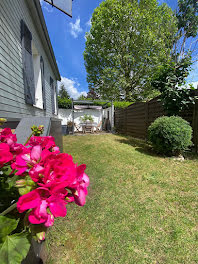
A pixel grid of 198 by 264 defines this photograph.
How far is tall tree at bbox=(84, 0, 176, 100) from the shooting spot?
33.8 ft

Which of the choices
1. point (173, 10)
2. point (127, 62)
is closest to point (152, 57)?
point (127, 62)

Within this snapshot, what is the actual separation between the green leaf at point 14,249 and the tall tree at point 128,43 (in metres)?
11.3

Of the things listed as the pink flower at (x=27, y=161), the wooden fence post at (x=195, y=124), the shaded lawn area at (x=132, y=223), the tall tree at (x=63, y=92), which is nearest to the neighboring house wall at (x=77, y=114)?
the wooden fence post at (x=195, y=124)

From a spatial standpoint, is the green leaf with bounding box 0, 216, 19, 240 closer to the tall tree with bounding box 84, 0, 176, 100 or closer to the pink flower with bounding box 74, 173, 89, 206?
the pink flower with bounding box 74, 173, 89, 206

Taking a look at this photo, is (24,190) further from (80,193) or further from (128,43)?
(128,43)

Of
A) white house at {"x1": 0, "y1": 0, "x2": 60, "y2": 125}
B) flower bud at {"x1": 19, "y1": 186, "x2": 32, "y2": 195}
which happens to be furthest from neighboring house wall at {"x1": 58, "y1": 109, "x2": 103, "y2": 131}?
flower bud at {"x1": 19, "y1": 186, "x2": 32, "y2": 195}

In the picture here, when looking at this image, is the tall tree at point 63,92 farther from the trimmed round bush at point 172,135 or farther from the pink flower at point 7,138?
the pink flower at point 7,138

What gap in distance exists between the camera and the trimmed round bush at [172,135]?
11.0ft

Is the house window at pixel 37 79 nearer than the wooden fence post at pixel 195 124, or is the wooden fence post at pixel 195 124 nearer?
the wooden fence post at pixel 195 124

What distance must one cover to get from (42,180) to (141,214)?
5.56 ft

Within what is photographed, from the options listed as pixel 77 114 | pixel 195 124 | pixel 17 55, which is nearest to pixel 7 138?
pixel 17 55

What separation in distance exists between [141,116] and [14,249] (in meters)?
6.39

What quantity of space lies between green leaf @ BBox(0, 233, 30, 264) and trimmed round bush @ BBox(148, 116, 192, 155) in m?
3.75

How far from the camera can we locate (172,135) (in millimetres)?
3402
